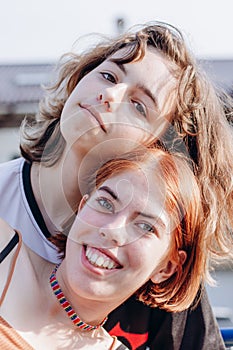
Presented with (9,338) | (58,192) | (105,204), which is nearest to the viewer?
(9,338)

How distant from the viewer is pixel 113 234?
1.10 meters

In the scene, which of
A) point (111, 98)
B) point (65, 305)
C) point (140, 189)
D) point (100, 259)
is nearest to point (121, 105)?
point (111, 98)

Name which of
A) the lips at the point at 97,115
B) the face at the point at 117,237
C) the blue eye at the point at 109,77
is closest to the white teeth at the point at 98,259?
the face at the point at 117,237

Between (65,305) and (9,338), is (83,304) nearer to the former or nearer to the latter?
(65,305)

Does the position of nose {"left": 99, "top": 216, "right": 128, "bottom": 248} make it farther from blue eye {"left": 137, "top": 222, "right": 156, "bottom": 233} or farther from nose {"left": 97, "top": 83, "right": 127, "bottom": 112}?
nose {"left": 97, "top": 83, "right": 127, "bottom": 112}

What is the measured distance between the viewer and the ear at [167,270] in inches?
50.1

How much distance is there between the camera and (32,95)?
8.64 metres

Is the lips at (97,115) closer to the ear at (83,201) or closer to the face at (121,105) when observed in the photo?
the face at (121,105)

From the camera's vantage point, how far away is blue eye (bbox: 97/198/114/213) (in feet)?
3.75

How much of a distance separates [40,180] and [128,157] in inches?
9.0

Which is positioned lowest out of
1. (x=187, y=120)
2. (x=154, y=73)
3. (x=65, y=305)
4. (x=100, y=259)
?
(x=65, y=305)

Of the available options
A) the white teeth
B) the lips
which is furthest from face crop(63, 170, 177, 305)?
the lips

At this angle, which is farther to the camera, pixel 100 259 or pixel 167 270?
pixel 167 270

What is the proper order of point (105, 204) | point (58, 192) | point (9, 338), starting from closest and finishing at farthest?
1. point (9, 338)
2. point (105, 204)
3. point (58, 192)
